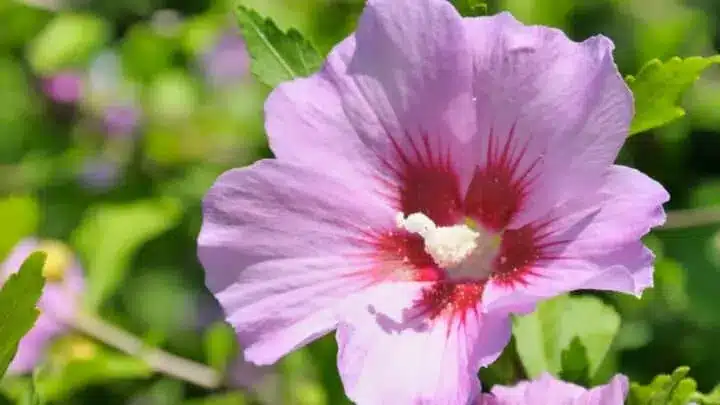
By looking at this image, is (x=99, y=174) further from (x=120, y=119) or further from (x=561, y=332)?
(x=561, y=332)

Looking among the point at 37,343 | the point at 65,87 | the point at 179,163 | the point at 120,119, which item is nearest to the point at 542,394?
the point at 37,343

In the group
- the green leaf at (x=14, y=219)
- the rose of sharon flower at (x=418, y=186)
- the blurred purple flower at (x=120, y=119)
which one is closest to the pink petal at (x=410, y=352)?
the rose of sharon flower at (x=418, y=186)

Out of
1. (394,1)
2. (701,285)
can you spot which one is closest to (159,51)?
(701,285)

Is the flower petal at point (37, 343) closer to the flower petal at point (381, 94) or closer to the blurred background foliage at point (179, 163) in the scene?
the blurred background foliage at point (179, 163)

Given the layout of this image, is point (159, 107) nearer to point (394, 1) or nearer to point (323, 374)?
point (323, 374)

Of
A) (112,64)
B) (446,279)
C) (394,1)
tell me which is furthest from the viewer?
(112,64)

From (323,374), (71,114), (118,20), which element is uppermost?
(323,374)

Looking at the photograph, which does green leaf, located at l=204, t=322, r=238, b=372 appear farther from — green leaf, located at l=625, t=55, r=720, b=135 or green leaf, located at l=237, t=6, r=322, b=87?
green leaf, located at l=625, t=55, r=720, b=135
